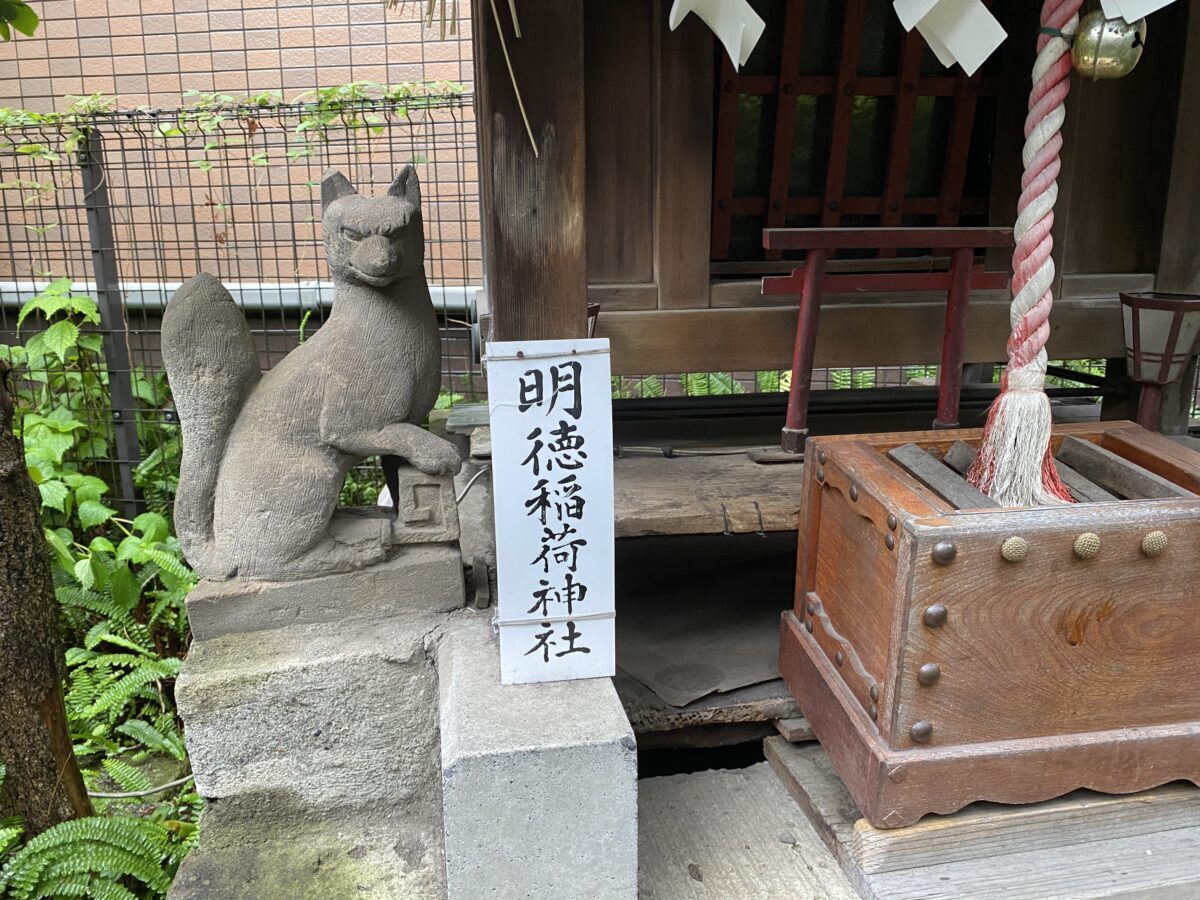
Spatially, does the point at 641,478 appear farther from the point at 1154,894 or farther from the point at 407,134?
the point at 407,134

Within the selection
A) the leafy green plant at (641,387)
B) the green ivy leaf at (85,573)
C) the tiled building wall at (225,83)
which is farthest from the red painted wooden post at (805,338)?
the tiled building wall at (225,83)

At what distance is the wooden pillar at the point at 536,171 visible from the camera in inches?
87.2

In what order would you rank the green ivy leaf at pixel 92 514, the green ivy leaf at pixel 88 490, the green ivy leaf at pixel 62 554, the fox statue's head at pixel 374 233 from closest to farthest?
the fox statue's head at pixel 374 233, the green ivy leaf at pixel 62 554, the green ivy leaf at pixel 92 514, the green ivy leaf at pixel 88 490

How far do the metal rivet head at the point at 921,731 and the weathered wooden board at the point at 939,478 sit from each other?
51cm

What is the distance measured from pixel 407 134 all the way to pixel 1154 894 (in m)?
6.07

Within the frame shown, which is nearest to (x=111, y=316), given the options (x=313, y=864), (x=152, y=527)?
(x=152, y=527)

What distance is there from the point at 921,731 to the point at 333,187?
208cm

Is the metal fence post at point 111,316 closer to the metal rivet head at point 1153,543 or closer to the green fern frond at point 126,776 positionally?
the green fern frond at point 126,776

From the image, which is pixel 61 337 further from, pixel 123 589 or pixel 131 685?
pixel 131 685

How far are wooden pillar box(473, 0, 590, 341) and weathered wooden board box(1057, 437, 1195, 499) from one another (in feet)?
4.65

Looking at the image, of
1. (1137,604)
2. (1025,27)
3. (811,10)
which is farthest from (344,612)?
(1025,27)

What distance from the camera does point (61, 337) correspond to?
5223 mm

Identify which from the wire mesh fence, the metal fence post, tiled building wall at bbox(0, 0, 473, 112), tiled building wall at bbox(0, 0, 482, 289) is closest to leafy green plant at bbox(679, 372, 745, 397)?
the wire mesh fence

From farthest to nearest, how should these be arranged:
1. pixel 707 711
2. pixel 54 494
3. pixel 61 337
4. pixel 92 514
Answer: pixel 61 337
pixel 92 514
pixel 54 494
pixel 707 711
